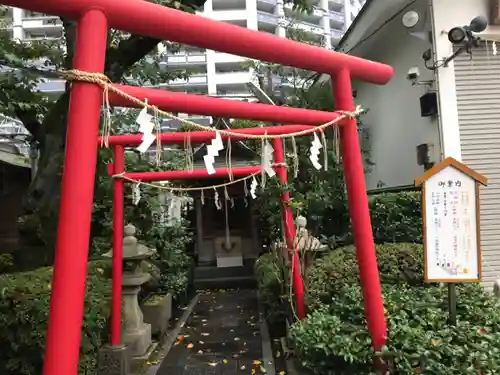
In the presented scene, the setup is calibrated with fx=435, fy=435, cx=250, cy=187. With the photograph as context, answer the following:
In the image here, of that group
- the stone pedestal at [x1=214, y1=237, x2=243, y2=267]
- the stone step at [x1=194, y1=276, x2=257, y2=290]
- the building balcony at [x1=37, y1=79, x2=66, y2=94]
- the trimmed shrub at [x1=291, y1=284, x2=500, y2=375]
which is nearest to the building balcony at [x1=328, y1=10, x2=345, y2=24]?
the building balcony at [x1=37, y1=79, x2=66, y2=94]

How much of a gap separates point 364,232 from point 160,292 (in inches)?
302

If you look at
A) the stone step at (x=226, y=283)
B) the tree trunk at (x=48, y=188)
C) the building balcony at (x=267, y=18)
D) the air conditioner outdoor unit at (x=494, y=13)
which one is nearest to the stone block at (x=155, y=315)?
the tree trunk at (x=48, y=188)

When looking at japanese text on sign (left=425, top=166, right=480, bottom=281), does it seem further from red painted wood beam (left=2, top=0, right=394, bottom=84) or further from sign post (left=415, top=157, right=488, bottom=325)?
red painted wood beam (left=2, top=0, right=394, bottom=84)

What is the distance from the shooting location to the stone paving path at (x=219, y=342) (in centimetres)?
725

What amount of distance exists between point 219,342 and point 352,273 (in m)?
3.72

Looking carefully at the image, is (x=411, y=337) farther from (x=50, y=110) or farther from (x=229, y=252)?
(x=229, y=252)

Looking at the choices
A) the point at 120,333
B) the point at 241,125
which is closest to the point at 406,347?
the point at 120,333

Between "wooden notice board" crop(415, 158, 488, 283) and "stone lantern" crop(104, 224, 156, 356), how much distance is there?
488 cm

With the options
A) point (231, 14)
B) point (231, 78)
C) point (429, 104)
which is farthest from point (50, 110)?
point (231, 14)

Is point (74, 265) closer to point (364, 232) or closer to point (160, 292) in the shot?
point (364, 232)

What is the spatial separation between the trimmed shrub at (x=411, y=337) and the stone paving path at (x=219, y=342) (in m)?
2.83

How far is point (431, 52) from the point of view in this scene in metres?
8.74

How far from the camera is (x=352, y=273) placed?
6453mm

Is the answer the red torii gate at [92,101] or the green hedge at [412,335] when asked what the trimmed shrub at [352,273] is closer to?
the green hedge at [412,335]
